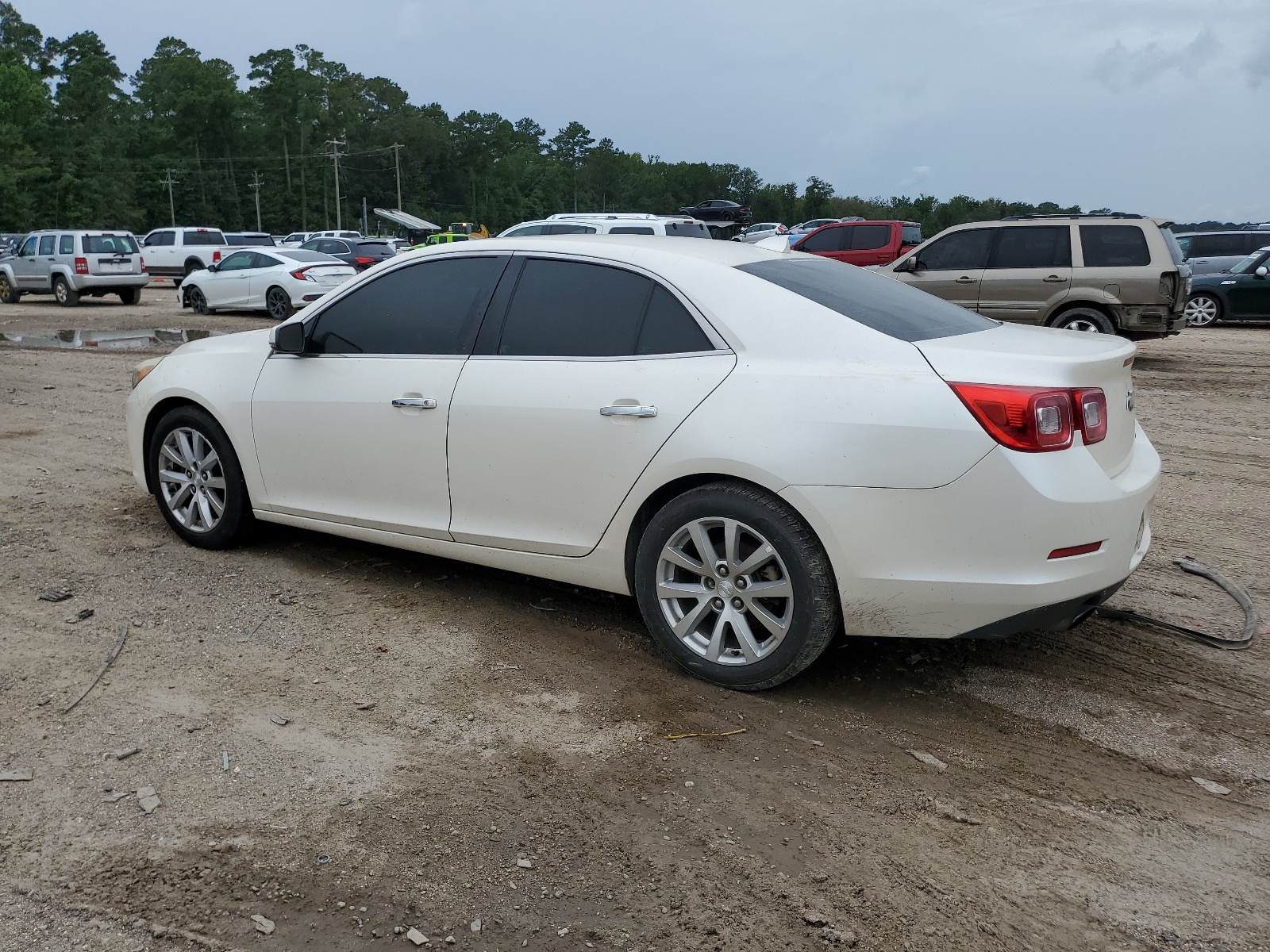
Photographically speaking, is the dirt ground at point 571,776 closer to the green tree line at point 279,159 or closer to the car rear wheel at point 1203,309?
the car rear wheel at point 1203,309

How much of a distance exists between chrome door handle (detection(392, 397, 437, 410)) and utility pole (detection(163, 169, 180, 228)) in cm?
11592

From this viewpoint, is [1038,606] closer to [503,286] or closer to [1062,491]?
[1062,491]

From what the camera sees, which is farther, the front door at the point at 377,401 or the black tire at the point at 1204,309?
the black tire at the point at 1204,309

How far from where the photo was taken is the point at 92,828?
119 inches

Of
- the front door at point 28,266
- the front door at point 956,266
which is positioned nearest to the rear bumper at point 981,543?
the front door at point 956,266

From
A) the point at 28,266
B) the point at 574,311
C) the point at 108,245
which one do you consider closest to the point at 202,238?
the point at 28,266

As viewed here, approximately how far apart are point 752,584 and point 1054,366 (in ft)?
4.12

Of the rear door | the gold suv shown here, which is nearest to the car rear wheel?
the rear door

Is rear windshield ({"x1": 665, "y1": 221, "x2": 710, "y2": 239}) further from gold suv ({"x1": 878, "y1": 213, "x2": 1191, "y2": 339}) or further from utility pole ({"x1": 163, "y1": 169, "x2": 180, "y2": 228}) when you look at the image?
utility pole ({"x1": 163, "y1": 169, "x2": 180, "y2": 228})

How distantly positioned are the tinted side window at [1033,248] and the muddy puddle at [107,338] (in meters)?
11.2

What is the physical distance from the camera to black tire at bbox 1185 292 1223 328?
725 inches

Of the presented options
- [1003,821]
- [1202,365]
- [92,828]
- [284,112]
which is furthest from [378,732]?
[284,112]

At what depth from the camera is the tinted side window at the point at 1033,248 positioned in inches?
517

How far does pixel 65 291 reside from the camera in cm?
2514
